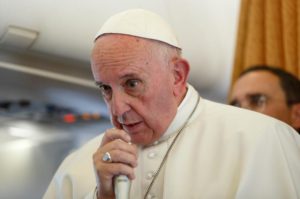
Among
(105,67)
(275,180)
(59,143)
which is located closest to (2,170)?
(59,143)

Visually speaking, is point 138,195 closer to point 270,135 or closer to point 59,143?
point 270,135

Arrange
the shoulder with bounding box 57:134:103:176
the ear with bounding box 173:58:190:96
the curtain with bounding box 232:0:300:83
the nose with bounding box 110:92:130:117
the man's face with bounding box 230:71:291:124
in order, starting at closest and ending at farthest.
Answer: the nose with bounding box 110:92:130:117 → the ear with bounding box 173:58:190:96 → the shoulder with bounding box 57:134:103:176 → the man's face with bounding box 230:71:291:124 → the curtain with bounding box 232:0:300:83

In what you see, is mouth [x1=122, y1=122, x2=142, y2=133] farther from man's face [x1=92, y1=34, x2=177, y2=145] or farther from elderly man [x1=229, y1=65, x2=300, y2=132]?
elderly man [x1=229, y1=65, x2=300, y2=132]

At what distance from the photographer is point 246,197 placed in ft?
4.35

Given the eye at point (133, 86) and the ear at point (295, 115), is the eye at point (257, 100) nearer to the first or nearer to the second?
the ear at point (295, 115)

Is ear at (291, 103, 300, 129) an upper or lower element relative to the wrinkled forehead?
lower

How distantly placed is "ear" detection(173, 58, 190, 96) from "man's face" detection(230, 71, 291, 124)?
782 millimetres

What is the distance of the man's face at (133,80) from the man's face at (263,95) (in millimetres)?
877

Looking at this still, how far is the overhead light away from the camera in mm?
2043

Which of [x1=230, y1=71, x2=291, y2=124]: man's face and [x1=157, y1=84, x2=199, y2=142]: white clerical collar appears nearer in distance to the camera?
[x1=157, y1=84, x2=199, y2=142]: white clerical collar

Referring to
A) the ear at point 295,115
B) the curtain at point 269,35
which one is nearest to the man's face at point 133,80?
the ear at point 295,115

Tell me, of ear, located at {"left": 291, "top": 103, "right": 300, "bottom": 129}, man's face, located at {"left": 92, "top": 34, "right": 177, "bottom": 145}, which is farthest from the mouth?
ear, located at {"left": 291, "top": 103, "right": 300, "bottom": 129}

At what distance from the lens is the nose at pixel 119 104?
4.24 ft

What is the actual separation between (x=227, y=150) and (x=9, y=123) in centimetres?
119
